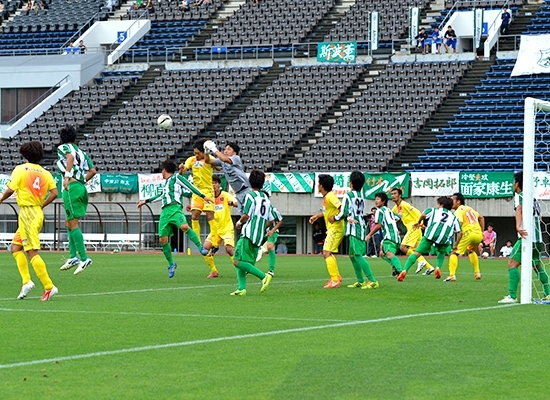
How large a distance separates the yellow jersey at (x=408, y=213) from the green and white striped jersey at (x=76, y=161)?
7830 mm

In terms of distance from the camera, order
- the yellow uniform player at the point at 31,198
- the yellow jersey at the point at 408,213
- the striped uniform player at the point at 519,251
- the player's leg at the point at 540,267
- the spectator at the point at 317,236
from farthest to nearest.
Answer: the spectator at the point at 317,236 < the yellow jersey at the point at 408,213 < the player's leg at the point at 540,267 < the striped uniform player at the point at 519,251 < the yellow uniform player at the point at 31,198

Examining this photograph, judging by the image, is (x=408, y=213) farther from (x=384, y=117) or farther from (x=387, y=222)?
(x=384, y=117)

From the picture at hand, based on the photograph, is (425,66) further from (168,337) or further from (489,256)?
(168,337)

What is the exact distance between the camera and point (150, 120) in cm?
4528

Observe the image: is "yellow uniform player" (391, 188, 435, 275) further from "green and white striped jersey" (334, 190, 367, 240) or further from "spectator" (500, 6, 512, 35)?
"spectator" (500, 6, 512, 35)

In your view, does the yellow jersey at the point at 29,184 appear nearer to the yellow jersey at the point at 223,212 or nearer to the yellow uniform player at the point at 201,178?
the yellow uniform player at the point at 201,178

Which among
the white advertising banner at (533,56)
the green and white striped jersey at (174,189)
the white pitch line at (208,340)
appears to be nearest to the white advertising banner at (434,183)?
the white advertising banner at (533,56)

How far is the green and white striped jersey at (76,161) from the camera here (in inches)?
711

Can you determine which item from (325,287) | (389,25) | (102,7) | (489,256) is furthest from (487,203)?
(102,7)

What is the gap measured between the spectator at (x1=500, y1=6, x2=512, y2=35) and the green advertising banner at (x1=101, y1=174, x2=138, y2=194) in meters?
15.8

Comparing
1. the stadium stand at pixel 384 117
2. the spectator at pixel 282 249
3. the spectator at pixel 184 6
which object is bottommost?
the spectator at pixel 282 249

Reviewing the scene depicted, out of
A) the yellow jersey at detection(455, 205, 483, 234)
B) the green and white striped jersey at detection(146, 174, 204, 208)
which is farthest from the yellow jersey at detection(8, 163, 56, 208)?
the yellow jersey at detection(455, 205, 483, 234)

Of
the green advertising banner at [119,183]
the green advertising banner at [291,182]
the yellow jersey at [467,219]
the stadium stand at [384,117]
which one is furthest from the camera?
the green advertising banner at [119,183]

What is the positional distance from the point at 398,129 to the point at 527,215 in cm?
2636
